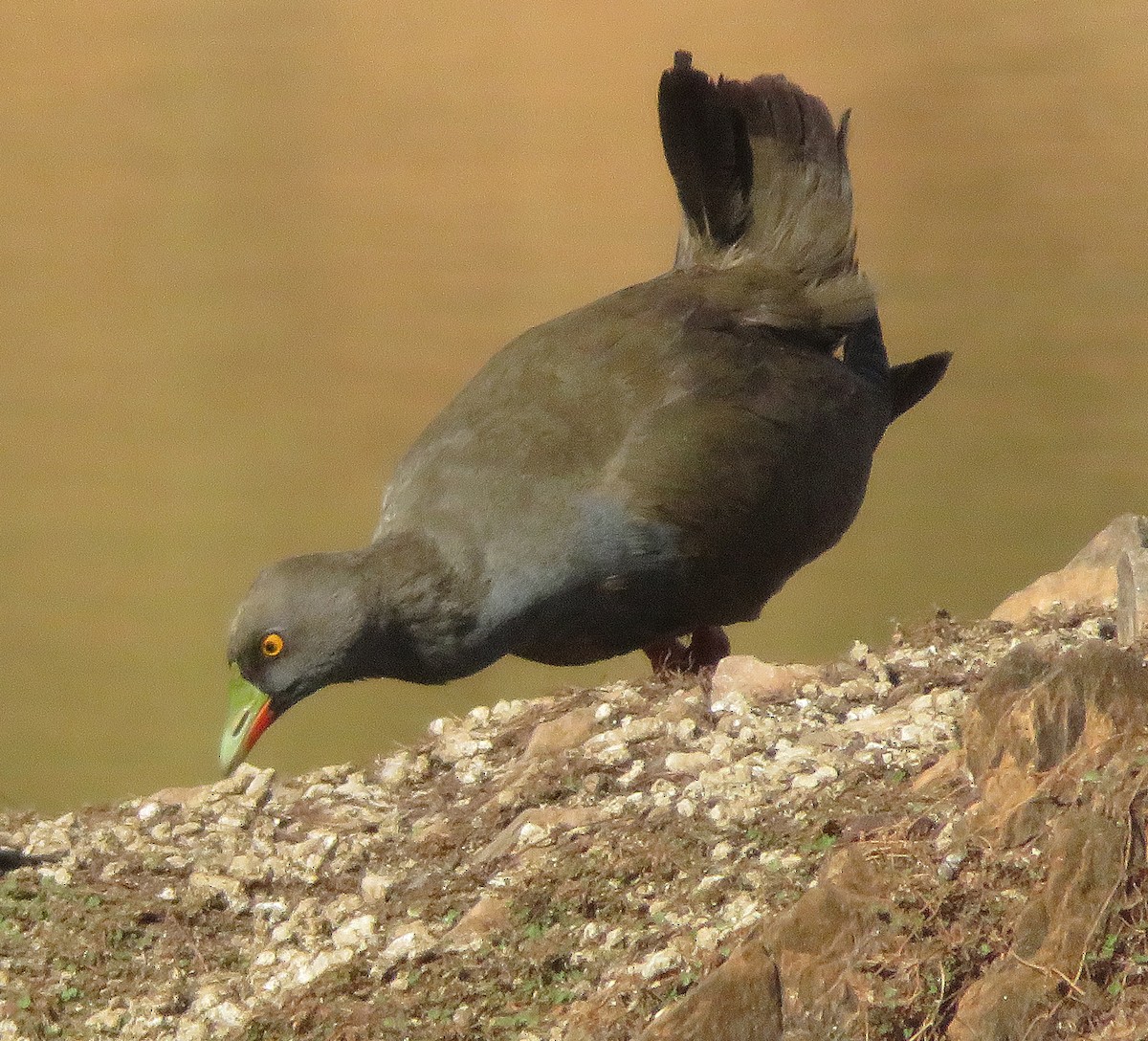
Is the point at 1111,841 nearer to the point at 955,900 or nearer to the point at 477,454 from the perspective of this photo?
the point at 955,900

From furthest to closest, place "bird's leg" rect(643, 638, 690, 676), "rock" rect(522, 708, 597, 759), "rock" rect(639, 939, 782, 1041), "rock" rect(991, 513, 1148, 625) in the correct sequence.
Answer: "bird's leg" rect(643, 638, 690, 676) → "rock" rect(991, 513, 1148, 625) → "rock" rect(522, 708, 597, 759) → "rock" rect(639, 939, 782, 1041)

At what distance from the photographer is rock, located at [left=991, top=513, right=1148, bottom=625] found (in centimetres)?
494

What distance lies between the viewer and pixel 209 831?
14.9 ft

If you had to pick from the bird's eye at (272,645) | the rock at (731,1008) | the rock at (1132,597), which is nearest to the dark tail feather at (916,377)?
the rock at (1132,597)

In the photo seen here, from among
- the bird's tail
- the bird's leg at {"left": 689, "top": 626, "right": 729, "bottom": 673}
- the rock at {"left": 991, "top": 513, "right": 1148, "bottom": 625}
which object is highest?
the bird's tail

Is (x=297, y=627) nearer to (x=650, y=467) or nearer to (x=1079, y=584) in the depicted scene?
(x=650, y=467)

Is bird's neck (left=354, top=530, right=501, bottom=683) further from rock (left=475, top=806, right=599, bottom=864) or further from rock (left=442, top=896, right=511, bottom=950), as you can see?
rock (left=442, top=896, right=511, bottom=950)

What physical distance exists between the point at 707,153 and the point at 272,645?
243cm

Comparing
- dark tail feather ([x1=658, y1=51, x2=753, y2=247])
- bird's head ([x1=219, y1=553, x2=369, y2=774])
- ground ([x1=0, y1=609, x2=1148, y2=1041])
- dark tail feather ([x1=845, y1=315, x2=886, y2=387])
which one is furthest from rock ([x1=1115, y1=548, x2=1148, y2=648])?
bird's head ([x1=219, y1=553, x2=369, y2=774])

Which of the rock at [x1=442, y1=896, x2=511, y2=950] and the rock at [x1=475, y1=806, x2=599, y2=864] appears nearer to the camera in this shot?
the rock at [x1=442, y1=896, x2=511, y2=950]

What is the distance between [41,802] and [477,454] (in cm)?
208

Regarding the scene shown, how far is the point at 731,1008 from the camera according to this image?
2.66 m

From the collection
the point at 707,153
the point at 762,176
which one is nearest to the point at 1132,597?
the point at 762,176

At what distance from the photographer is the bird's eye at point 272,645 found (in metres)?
4.11
